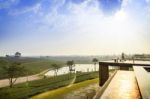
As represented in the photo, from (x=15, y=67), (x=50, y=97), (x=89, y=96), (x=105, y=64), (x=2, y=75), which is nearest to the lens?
(x=89, y=96)

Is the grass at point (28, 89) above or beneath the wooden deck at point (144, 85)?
beneath

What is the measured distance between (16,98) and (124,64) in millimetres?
20714

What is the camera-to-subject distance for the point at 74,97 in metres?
27.8

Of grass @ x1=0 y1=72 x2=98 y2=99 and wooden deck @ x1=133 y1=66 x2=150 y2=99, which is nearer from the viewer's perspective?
wooden deck @ x1=133 y1=66 x2=150 y2=99

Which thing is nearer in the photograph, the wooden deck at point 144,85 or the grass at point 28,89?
the wooden deck at point 144,85

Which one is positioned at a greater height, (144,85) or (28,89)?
(144,85)

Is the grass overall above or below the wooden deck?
below

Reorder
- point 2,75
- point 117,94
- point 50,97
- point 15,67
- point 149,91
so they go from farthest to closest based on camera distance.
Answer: point 2,75
point 15,67
point 50,97
point 117,94
point 149,91

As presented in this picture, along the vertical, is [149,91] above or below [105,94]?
above

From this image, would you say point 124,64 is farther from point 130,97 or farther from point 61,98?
point 130,97

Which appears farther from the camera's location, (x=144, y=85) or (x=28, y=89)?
(x=28, y=89)

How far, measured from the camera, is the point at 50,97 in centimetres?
2998

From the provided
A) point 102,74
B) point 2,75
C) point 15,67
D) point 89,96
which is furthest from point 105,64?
point 2,75

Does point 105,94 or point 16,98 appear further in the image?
point 16,98
